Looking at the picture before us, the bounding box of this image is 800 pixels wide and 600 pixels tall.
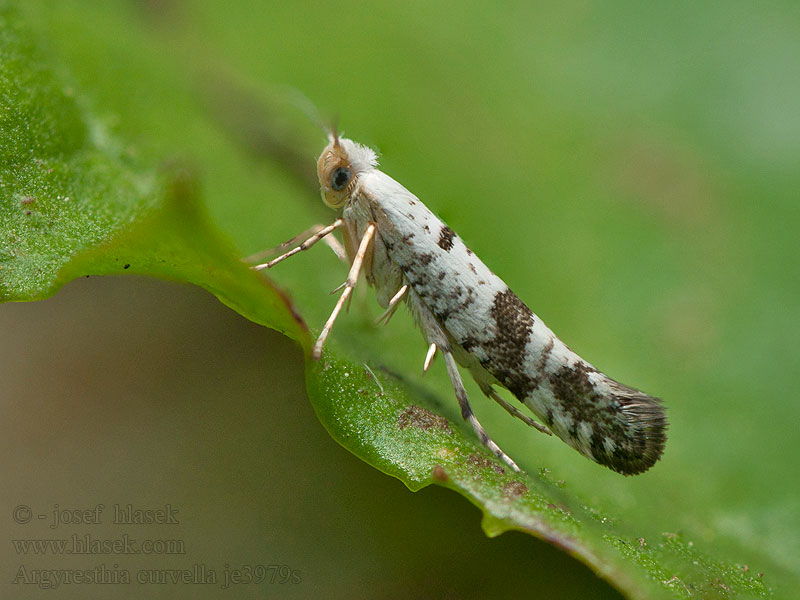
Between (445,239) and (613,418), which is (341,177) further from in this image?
(613,418)

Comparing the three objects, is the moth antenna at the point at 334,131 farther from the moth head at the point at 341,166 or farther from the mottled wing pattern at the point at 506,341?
the mottled wing pattern at the point at 506,341

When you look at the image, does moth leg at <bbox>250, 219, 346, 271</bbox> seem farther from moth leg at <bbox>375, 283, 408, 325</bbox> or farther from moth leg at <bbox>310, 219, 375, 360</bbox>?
moth leg at <bbox>375, 283, 408, 325</bbox>

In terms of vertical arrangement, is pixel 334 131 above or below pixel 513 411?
above

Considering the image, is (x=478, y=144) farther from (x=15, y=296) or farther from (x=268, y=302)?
(x=15, y=296)

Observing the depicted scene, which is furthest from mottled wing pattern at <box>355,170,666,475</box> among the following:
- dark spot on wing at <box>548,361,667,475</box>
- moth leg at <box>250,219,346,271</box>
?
moth leg at <box>250,219,346,271</box>

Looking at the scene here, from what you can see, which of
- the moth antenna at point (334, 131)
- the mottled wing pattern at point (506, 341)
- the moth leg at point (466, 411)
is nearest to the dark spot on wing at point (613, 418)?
the mottled wing pattern at point (506, 341)

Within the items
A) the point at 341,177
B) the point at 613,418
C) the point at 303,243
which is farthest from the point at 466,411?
the point at 341,177
